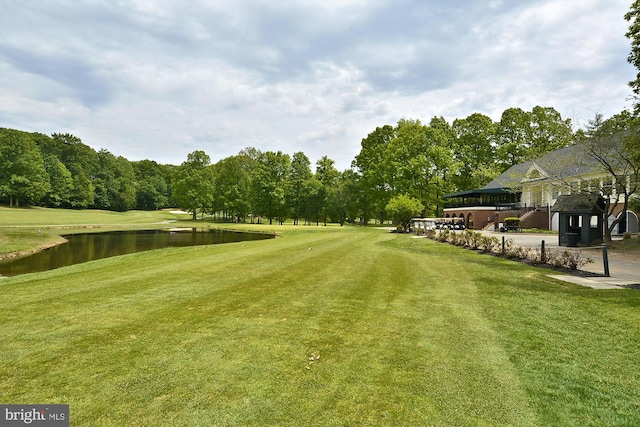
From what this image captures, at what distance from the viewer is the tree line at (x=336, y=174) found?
2152 inches

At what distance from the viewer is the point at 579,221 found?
23.3m

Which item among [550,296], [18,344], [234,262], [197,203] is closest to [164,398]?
[18,344]

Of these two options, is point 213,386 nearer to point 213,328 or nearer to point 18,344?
point 213,328

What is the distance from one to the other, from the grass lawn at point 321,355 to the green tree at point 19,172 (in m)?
78.6

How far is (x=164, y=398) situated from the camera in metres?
3.56

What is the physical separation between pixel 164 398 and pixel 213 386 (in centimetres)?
50

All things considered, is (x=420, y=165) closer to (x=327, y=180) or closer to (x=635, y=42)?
(x=327, y=180)

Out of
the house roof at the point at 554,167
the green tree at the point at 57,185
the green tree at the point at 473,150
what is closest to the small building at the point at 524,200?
the house roof at the point at 554,167

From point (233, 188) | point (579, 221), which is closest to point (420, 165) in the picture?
point (579, 221)

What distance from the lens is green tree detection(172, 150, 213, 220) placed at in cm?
7356

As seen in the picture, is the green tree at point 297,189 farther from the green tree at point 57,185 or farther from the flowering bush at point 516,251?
the green tree at point 57,185

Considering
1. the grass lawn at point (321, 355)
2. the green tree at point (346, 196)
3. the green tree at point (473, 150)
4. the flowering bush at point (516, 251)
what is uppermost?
the green tree at point (473, 150)

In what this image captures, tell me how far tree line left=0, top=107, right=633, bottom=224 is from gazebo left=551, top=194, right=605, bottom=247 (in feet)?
61.6

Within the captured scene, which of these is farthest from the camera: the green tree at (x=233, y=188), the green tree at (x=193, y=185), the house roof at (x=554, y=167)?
the green tree at (x=193, y=185)
